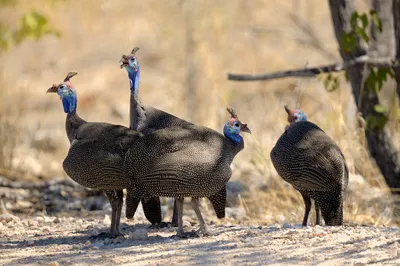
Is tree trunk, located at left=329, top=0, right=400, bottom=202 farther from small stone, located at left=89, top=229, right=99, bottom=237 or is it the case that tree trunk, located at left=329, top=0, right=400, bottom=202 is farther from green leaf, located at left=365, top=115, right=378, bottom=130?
small stone, located at left=89, top=229, right=99, bottom=237

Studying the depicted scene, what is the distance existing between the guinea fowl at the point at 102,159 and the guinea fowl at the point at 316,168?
1.13m

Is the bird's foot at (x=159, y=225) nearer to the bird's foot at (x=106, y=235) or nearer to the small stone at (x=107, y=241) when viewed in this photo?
the bird's foot at (x=106, y=235)

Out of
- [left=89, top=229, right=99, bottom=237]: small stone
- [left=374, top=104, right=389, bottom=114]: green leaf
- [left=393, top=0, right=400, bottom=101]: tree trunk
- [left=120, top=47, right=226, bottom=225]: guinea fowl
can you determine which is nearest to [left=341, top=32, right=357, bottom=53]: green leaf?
[left=393, top=0, right=400, bottom=101]: tree trunk

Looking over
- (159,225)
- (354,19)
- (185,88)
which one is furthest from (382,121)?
(185,88)

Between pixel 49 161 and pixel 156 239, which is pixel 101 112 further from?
pixel 156 239

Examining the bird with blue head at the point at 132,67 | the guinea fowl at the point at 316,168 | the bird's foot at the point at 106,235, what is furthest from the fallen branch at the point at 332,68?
the bird's foot at the point at 106,235

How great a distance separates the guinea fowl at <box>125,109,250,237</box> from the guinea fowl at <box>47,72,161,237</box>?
0.39 feet

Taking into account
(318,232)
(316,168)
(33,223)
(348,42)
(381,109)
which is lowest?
(33,223)

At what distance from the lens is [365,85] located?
8.96 meters

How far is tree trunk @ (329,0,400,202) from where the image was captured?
8.95m

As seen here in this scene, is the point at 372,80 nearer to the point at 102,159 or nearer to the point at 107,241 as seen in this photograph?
the point at 102,159

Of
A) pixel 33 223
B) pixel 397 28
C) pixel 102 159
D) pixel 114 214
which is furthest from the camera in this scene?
pixel 397 28

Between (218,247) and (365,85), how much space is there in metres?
3.66

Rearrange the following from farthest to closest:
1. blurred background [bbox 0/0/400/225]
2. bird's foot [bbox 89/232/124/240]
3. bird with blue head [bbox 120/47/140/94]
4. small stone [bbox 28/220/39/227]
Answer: blurred background [bbox 0/0/400/225]
small stone [bbox 28/220/39/227]
bird with blue head [bbox 120/47/140/94]
bird's foot [bbox 89/232/124/240]
